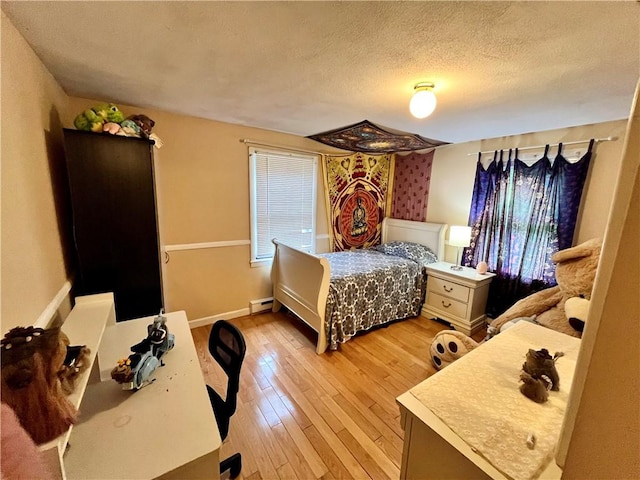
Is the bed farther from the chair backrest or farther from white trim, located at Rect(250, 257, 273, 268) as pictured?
the chair backrest

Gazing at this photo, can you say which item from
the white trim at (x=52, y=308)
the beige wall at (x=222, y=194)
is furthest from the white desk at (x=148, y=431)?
the beige wall at (x=222, y=194)

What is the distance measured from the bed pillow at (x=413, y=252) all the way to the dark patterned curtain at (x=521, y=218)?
17.8 inches

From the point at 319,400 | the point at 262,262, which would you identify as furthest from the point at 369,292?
the point at 262,262

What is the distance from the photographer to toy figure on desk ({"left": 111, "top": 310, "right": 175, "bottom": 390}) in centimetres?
108

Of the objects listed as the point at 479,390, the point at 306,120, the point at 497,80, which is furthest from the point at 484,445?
the point at 306,120

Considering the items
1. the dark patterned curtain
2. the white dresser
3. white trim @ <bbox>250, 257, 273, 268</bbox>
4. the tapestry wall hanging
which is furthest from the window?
the white dresser

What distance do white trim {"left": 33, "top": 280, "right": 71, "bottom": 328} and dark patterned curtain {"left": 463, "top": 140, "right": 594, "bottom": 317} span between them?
370 centimetres

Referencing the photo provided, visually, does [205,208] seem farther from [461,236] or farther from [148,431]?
[461,236]

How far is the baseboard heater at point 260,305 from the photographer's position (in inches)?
128

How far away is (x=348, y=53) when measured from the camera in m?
1.31

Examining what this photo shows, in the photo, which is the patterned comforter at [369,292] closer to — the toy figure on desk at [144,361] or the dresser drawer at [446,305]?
the dresser drawer at [446,305]

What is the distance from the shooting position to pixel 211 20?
1092mm

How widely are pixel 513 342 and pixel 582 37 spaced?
1427mm

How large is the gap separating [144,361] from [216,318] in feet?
6.46
